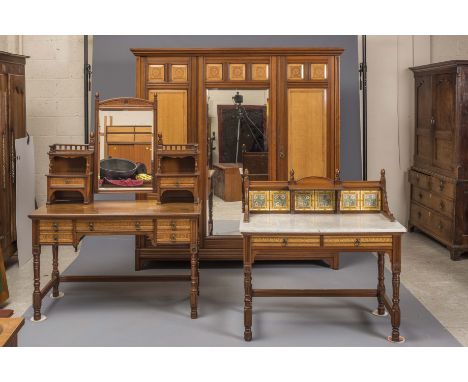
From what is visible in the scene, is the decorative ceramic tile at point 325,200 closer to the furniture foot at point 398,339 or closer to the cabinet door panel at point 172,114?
the furniture foot at point 398,339

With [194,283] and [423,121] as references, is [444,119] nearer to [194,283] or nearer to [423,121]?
[423,121]

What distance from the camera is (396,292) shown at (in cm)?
475

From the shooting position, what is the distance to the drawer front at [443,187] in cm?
733

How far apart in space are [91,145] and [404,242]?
170 inches

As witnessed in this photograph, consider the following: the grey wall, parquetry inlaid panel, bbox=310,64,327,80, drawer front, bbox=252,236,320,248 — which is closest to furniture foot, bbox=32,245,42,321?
drawer front, bbox=252,236,320,248

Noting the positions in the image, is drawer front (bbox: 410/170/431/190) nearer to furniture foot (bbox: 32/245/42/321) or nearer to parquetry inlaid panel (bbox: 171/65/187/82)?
parquetry inlaid panel (bbox: 171/65/187/82)

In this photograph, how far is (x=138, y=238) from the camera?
6.85 metres

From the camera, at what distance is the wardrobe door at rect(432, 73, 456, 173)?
738 centimetres

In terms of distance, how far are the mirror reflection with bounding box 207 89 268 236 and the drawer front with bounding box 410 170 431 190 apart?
2360 mm

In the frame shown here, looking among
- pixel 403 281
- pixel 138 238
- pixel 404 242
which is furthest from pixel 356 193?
pixel 404 242

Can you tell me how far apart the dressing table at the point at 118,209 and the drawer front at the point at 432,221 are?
3.37 meters

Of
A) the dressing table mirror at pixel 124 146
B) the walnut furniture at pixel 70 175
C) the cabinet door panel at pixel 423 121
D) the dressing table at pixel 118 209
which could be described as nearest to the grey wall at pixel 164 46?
the cabinet door panel at pixel 423 121

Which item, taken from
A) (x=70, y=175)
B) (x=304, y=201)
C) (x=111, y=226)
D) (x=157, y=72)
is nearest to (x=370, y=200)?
(x=304, y=201)

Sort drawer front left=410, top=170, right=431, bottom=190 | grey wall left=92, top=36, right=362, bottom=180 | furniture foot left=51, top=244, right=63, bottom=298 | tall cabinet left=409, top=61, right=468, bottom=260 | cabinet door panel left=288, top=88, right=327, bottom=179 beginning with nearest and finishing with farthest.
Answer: furniture foot left=51, top=244, right=63, bottom=298
cabinet door panel left=288, top=88, right=327, bottom=179
tall cabinet left=409, top=61, right=468, bottom=260
grey wall left=92, top=36, right=362, bottom=180
drawer front left=410, top=170, right=431, bottom=190
